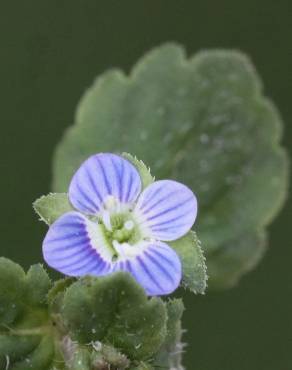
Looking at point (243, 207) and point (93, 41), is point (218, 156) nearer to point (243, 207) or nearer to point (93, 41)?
point (243, 207)

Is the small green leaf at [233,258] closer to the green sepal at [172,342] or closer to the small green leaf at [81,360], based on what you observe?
the green sepal at [172,342]

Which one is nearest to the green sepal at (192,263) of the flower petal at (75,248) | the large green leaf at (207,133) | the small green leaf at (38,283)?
the flower petal at (75,248)

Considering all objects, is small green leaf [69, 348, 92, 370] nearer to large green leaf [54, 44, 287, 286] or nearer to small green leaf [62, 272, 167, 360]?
small green leaf [62, 272, 167, 360]

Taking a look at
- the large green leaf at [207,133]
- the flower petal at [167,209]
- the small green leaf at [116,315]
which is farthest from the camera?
the large green leaf at [207,133]

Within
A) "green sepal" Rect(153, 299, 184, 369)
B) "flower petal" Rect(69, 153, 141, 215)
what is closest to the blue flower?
"flower petal" Rect(69, 153, 141, 215)

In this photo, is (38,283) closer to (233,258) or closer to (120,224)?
(120,224)

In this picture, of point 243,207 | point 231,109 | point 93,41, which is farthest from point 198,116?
point 93,41

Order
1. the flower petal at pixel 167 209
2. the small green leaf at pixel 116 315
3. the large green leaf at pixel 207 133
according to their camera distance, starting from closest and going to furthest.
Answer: the small green leaf at pixel 116 315, the flower petal at pixel 167 209, the large green leaf at pixel 207 133

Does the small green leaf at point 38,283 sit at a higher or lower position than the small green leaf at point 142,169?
lower
